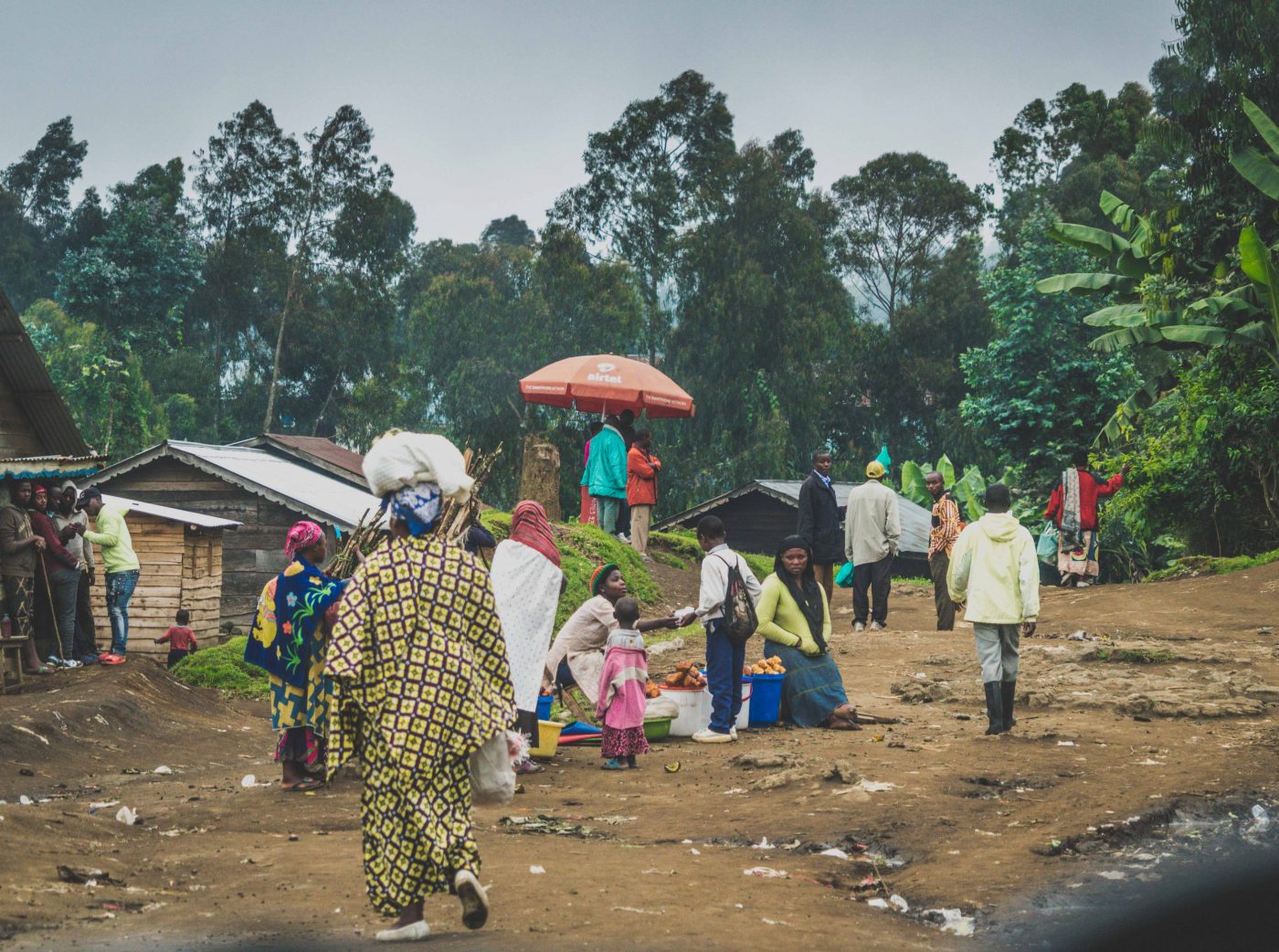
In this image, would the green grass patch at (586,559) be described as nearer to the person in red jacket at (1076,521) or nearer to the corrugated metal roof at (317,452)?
the person in red jacket at (1076,521)

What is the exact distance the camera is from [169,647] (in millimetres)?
17391

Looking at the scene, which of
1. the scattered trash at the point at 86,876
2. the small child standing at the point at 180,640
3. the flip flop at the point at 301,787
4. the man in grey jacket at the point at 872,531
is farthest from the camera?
the small child standing at the point at 180,640

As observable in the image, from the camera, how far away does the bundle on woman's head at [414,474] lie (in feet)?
17.4

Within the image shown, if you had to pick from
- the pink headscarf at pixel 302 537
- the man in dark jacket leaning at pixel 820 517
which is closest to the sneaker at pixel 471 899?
the pink headscarf at pixel 302 537

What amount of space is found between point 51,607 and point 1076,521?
12.4 m

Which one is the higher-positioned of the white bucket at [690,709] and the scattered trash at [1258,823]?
the white bucket at [690,709]

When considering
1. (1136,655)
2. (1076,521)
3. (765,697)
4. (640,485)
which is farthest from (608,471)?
(765,697)

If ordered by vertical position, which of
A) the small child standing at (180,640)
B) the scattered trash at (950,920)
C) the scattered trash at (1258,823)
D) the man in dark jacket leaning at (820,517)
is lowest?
the scattered trash at (950,920)

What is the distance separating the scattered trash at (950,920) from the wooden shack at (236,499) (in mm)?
16476

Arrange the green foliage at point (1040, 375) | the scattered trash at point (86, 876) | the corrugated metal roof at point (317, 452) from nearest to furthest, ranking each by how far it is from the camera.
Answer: the scattered trash at point (86, 876) < the corrugated metal roof at point (317, 452) < the green foliage at point (1040, 375)

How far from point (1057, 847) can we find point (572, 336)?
117ft

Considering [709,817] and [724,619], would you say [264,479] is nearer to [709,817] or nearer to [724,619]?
[724,619]

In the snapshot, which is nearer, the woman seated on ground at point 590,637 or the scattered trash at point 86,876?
the scattered trash at point 86,876

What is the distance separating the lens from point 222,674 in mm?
16141
